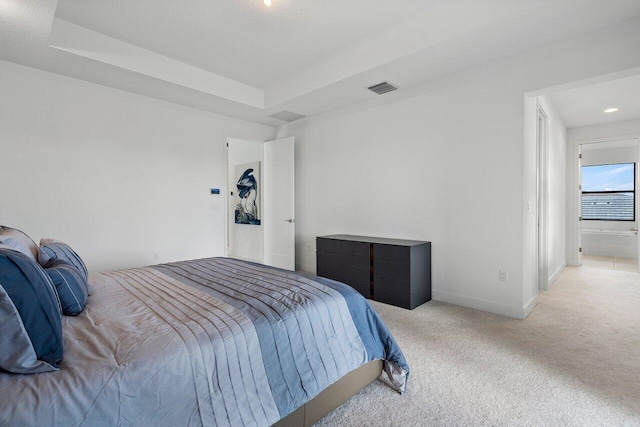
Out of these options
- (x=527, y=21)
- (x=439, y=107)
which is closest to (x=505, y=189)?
(x=439, y=107)

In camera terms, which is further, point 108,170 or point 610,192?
point 610,192

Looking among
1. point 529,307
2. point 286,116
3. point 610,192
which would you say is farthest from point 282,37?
point 610,192

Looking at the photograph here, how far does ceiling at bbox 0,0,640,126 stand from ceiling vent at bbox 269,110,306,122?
2.53 feet

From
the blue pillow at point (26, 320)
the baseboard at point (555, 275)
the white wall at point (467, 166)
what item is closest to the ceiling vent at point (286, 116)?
the white wall at point (467, 166)

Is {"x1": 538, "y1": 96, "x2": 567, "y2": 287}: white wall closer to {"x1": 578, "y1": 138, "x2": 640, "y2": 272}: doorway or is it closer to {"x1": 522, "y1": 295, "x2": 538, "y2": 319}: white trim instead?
{"x1": 522, "y1": 295, "x2": 538, "y2": 319}: white trim

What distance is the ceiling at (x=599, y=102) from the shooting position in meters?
3.78

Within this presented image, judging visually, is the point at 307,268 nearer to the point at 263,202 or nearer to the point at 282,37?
the point at 263,202

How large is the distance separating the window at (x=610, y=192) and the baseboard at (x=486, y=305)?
5119 mm

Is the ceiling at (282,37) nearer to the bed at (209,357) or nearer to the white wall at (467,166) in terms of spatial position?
the white wall at (467,166)

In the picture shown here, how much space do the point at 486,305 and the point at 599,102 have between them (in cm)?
336

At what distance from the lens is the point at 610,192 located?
672 cm

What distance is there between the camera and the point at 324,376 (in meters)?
1.54

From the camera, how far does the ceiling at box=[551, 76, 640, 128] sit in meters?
3.78

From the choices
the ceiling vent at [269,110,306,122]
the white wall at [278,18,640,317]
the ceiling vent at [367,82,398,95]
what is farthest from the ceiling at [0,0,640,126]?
the ceiling vent at [269,110,306,122]
